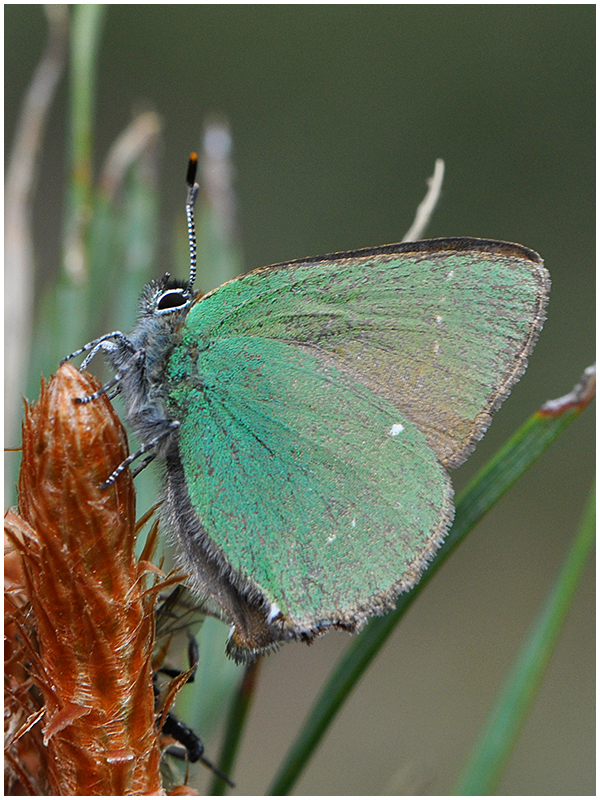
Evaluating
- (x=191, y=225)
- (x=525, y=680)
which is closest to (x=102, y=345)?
(x=191, y=225)

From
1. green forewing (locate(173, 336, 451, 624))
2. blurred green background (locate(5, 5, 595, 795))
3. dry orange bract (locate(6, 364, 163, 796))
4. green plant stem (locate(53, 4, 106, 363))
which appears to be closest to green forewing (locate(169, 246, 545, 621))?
green forewing (locate(173, 336, 451, 624))

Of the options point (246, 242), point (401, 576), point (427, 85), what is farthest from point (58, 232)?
point (401, 576)

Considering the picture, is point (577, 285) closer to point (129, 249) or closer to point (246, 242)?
point (246, 242)

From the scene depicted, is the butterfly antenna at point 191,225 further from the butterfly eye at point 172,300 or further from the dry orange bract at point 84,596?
the dry orange bract at point 84,596

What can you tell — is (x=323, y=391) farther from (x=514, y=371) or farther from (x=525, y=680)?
(x=525, y=680)

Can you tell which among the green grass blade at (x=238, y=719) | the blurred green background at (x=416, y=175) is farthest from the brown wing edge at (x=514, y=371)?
the blurred green background at (x=416, y=175)

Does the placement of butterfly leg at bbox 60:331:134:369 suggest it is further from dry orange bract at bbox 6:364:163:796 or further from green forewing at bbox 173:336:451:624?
dry orange bract at bbox 6:364:163:796
